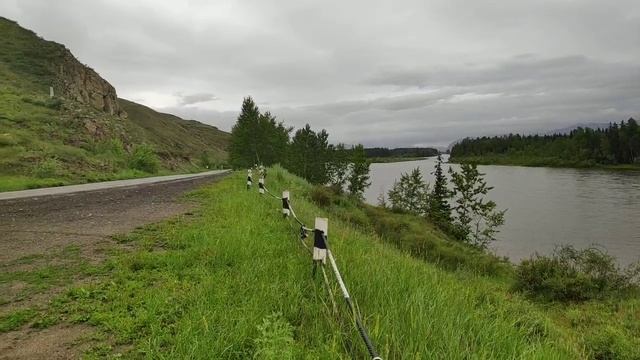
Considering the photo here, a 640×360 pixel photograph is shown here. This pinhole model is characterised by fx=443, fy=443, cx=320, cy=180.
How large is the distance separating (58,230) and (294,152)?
75.7 metres

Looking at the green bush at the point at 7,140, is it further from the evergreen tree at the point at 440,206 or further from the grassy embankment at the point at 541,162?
the grassy embankment at the point at 541,162

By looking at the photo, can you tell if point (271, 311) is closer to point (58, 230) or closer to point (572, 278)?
point (58, 230)

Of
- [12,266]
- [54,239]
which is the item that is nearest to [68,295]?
[12,266]

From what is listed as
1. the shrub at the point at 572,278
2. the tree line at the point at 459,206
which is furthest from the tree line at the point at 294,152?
the shrub at the point at 572,278

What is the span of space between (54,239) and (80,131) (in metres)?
31.6

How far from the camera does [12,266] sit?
269 inches

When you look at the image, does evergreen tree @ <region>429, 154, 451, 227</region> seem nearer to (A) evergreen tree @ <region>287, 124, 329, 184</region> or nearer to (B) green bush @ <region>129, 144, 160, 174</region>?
(A) evergreen tree @ <region>287, 124, 329, 184</region>

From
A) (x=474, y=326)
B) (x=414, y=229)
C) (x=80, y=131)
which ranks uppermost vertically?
(x=80, y=131)

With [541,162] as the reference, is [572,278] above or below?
below

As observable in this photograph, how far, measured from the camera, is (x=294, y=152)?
279 ft

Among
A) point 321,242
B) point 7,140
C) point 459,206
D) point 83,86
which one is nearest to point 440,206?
point 459,206

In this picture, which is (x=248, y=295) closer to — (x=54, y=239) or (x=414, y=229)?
(x=54, y=239)

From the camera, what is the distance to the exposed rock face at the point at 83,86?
53.7m

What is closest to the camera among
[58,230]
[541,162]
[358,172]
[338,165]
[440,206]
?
[58,230]
